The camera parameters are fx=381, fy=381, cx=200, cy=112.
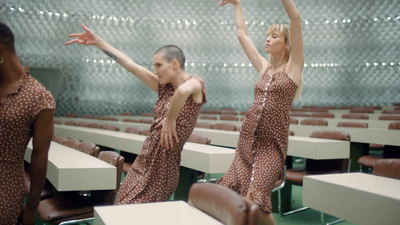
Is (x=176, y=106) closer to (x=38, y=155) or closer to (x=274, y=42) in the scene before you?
(x=38, y=155)

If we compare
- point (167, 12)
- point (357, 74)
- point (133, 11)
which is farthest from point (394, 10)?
point (133, 11)

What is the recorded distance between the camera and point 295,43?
1.93 m

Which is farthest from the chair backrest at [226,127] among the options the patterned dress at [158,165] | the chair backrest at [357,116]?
the patterned dress at [158,165]

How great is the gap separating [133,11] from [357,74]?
6183 mm

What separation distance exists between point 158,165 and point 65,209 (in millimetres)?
885

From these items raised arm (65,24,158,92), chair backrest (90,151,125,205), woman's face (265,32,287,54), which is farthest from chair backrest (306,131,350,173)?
raised arm (65,24,158,92)

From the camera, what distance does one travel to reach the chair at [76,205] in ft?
7.47

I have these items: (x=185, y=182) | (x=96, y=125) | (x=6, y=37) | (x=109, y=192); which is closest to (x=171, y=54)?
(x=6, y=37)

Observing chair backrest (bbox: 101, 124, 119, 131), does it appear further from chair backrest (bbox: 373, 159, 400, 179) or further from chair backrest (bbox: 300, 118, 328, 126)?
chair backrest (bbox: 373, 159, 400, 179)

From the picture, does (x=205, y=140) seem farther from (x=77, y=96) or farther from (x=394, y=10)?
(x=394, y=10)

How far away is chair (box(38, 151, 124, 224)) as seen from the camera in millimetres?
2277

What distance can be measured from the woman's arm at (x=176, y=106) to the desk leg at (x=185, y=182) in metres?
1.54

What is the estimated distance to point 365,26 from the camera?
10.0 metres

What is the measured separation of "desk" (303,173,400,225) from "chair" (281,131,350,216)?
1.53 meters
